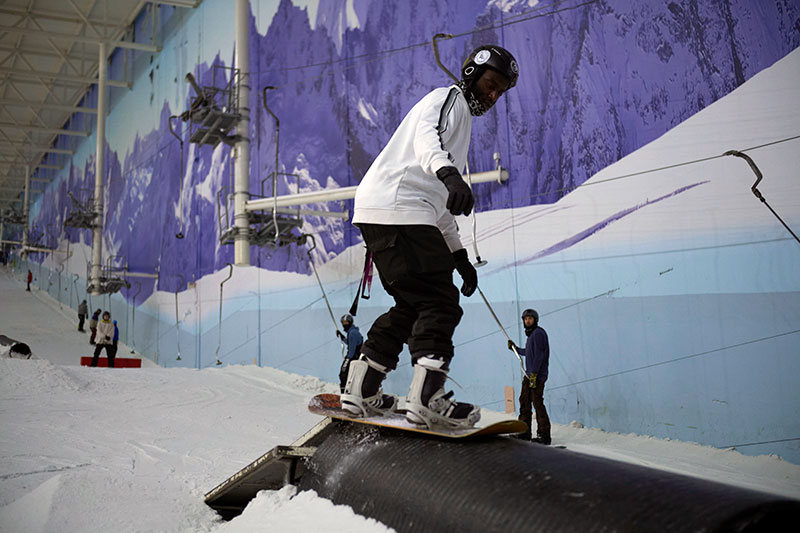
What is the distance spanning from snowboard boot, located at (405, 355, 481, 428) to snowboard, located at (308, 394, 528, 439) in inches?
2.0

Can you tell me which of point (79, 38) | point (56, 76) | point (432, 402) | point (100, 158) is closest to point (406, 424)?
point (432, 402)

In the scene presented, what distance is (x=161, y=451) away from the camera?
389 cm

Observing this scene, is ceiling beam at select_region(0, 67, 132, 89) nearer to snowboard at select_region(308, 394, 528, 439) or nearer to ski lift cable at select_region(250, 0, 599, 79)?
ski lift cable at select_region(250, 0, 599, 79)

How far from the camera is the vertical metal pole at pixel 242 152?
976cm

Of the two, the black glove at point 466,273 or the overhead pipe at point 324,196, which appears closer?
the black glove at point 466,273

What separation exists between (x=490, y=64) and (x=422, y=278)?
92cm

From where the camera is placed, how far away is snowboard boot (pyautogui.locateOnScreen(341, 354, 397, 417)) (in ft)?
7.41

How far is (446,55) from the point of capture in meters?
7.93

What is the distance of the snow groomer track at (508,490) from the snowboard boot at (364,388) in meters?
0.11

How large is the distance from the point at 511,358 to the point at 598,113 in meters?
2.94

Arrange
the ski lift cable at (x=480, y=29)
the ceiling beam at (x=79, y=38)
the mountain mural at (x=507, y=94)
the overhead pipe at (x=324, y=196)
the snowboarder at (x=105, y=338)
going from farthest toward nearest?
the ceiling beam at (x=79, y=38) < the snowboarder at (x=105, y=338) < the overhead pipe at (x=324, y=196) < the ski lift cable at (x=480, y=29) < the mountain mural at (x=507, y=94)

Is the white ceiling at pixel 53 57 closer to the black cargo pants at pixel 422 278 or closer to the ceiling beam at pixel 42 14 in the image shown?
the ceiling beam at pixel 42 14

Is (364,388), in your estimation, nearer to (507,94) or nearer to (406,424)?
Result: (406,424)

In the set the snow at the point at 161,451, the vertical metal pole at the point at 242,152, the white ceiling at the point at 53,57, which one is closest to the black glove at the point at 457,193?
the snow at the point at 161,451
